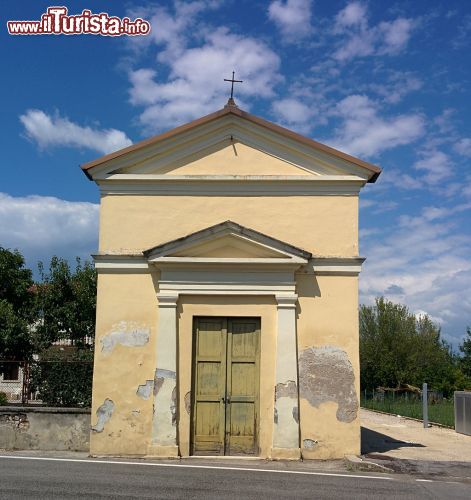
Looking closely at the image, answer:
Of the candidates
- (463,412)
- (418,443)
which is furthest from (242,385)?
(463,412)

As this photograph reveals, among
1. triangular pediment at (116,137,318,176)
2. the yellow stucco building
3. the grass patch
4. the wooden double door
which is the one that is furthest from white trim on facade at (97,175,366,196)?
the grass patch

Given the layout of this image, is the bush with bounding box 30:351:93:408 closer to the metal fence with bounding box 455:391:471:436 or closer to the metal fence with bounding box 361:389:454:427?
the metal fence with bounding box 455:391:471:436

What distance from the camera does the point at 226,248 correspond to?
12.3 meters

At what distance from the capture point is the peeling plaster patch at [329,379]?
11945mm

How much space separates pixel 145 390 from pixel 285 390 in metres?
2.70

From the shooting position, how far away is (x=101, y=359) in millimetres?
12133

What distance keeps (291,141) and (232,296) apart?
3371 millimetres

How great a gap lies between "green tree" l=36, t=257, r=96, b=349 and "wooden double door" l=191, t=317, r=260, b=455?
64.4 feet

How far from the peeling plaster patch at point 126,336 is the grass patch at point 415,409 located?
532 inches

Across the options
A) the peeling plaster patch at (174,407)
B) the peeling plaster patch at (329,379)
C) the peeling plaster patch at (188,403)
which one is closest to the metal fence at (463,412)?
the peeling plaster patch at (329,379)

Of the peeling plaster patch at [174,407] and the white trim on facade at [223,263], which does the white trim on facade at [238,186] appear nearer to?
the white trim on facade at [223,263]

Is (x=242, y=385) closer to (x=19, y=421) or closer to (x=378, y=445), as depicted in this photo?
(x=378, y=445)

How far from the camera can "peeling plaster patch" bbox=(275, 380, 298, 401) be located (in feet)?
38.8

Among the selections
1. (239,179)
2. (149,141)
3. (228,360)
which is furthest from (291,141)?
(228,360)
